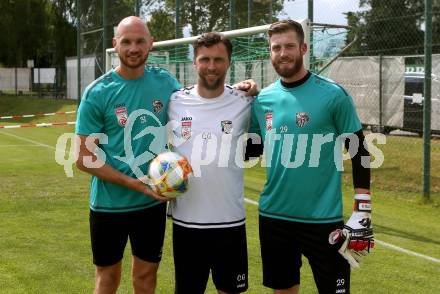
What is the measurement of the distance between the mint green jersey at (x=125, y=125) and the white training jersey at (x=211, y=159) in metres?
0.25

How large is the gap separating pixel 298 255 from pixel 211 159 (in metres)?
0.80

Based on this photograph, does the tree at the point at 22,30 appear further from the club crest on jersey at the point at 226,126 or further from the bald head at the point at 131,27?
the club crest on jersey at the point at 226,126

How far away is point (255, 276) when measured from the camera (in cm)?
550

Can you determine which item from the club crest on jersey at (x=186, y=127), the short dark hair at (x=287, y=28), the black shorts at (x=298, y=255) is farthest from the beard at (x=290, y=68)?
the black shorts at (x=298, y=255)

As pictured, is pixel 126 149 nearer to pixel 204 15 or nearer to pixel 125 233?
pixel 125 233

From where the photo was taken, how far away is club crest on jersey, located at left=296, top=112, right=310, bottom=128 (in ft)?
11.8

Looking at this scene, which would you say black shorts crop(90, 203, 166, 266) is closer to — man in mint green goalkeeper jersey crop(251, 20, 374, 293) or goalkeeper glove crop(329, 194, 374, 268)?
man in mint green goalkeeper jersey crop(251, 20, 374, 293)

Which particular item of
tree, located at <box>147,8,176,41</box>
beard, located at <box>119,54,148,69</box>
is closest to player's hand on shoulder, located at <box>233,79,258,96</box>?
beard, located at <box>119,54,148,69</box>

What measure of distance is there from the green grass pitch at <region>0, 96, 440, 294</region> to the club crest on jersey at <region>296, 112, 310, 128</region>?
2049 mm

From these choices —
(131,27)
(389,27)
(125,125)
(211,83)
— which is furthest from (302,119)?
(389,27)

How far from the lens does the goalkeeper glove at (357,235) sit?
353cm

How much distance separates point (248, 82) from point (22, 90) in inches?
1617

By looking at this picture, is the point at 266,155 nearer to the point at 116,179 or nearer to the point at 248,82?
the point at 248,82

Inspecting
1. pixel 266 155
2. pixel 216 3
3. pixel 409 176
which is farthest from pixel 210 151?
pixel 216 3
